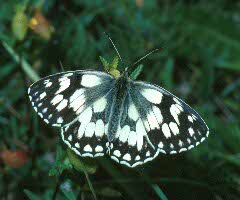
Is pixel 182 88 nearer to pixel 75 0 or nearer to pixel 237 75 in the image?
pixel 237 75

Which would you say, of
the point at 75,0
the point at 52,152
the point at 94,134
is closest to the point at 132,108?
the point at 94,134

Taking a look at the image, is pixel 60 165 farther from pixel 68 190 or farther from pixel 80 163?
pixel 68 190

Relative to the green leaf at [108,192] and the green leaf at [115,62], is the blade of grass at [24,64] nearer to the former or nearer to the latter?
the green leaf at [115,62]

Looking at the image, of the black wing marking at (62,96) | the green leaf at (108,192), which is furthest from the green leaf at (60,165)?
the green leaf at (108,192)

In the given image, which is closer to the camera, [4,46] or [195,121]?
[195,121]

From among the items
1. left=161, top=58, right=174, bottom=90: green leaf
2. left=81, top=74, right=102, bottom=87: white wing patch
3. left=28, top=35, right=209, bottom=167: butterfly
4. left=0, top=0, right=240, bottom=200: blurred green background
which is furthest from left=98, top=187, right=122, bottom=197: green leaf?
left=161, top=58, right=174, bottom=90: green leaf

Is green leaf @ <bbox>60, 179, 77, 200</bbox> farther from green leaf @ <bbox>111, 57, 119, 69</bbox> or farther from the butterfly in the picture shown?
green leaf @ <bbox>111, 57, 119, 69</bbox>
